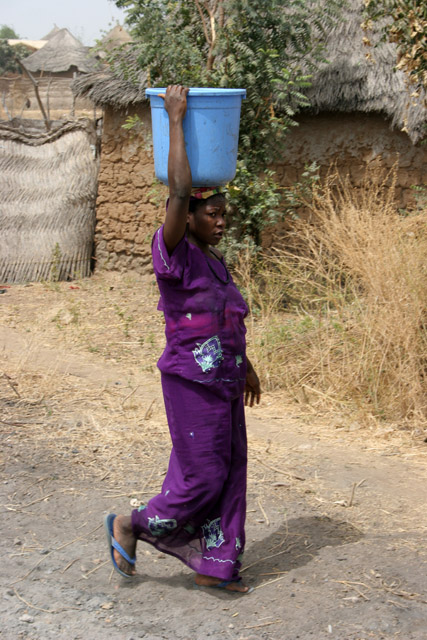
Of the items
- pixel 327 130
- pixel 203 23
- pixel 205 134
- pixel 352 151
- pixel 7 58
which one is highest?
pixel 7 58

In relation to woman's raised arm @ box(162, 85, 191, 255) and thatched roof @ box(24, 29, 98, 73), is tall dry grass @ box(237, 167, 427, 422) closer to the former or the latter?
woman's raised arm @ box(162, 85, 191, 255)

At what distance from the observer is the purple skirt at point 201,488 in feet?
8.27

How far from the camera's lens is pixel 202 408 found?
8.29 feet

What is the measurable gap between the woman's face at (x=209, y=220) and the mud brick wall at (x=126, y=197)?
224 inches

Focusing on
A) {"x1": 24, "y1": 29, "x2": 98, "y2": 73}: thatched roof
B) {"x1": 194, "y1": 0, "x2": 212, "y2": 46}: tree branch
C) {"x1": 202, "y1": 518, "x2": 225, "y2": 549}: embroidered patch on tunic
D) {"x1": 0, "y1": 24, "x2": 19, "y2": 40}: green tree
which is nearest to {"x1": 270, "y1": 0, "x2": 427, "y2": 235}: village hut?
{"x1": 194, "y1": 0, "x2": 212, "y2": 46}: tree branch

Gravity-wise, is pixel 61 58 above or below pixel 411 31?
above

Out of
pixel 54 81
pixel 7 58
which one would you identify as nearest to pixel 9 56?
pixel 7 58

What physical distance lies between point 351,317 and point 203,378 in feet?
9.81

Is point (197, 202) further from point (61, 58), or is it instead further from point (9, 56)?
point (9, 56)

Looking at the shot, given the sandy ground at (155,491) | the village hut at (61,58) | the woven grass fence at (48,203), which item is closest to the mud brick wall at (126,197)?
the woven grass fence at (48,203)

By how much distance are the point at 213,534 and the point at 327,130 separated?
5.95 meters

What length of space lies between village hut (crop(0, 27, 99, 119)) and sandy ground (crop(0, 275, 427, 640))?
62.5 ft

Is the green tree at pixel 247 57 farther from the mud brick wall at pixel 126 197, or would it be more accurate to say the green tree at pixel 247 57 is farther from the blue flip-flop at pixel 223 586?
the blue flip-flop at pixel 223 586

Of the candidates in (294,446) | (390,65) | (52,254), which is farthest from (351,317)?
(52,254)
